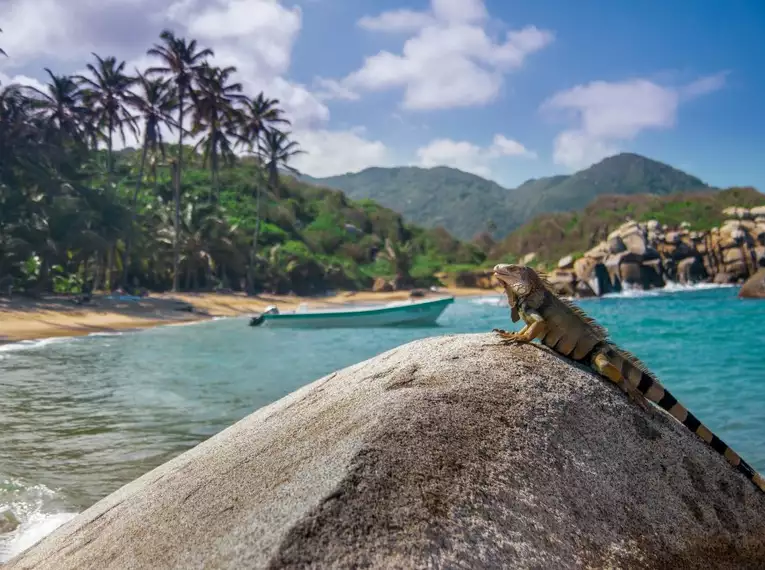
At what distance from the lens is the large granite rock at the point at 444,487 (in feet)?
8.26

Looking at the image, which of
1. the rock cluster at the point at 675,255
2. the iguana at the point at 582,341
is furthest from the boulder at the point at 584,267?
the iguana at the point at 582,341

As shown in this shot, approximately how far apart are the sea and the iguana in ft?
3.77

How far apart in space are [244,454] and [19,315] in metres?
28.8

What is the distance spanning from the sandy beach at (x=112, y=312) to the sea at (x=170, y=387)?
2083 millimetres

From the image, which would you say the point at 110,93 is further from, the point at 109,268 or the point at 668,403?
the point at 668,403

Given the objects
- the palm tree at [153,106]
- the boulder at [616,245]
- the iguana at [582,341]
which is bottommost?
the iguana at [582,341]

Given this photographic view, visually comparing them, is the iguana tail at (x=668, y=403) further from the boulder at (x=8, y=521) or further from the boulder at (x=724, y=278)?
the boulder at (x=724, y=278)

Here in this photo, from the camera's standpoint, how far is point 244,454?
3279 mm

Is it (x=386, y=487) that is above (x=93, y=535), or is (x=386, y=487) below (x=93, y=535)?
above

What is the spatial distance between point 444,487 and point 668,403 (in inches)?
70.7

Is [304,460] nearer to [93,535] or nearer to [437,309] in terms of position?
[93,535]

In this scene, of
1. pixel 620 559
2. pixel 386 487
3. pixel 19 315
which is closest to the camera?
pixel 386 487

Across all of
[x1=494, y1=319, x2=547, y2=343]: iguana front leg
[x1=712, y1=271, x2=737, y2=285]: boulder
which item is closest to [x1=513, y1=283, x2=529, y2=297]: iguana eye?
[x1=494, y1=319, x2=547, y2=343]: iguana front leg

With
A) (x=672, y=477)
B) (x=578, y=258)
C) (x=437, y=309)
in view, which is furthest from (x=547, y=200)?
(x=672, y=477)
